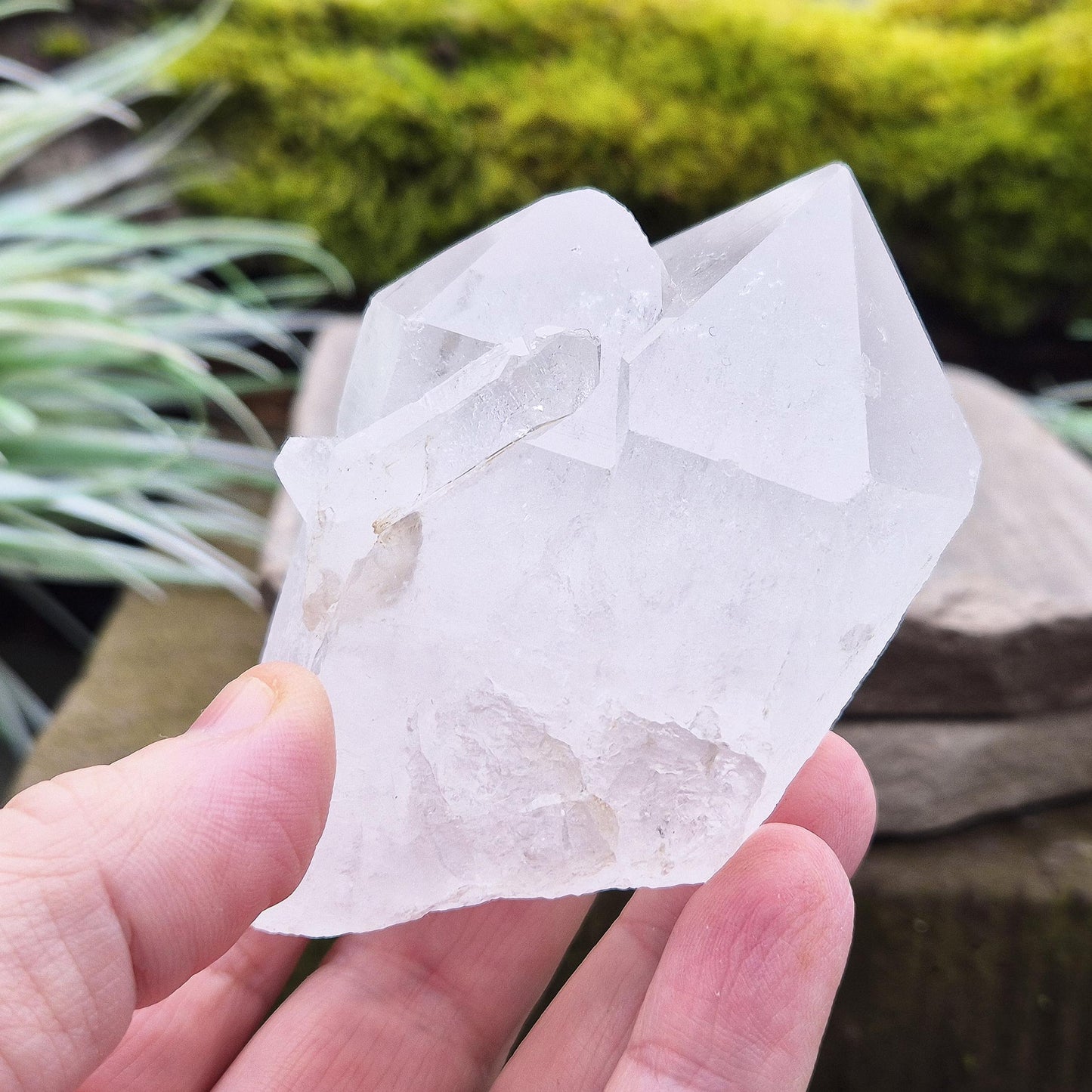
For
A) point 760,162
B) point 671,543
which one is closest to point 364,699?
point 671,543

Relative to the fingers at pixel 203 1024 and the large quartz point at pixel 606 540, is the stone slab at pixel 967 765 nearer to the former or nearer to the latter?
the large quartz point at pixel 606 540

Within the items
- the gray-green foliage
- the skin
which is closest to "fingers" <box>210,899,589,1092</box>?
the skin

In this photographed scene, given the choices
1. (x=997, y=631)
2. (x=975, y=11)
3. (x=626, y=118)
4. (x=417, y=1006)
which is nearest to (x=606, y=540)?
(x=417, y=1006)

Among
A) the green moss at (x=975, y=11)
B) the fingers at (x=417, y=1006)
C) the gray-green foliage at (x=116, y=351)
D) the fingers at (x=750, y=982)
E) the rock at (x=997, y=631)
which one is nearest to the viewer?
the fingers at (x=750, y=982)

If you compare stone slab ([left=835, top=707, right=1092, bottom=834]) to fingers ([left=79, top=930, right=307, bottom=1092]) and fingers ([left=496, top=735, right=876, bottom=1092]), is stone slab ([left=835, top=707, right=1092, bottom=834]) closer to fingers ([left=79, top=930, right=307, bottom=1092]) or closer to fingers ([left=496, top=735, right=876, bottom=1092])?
fingers ([left=496, top=735, right=876, bottom=1092])

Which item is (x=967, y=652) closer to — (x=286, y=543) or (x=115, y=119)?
(x=286, y=543)

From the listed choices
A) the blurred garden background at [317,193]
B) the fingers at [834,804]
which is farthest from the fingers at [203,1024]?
the blurred garden background at [317,193]

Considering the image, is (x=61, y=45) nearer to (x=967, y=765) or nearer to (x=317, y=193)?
(x=317, y=193)
